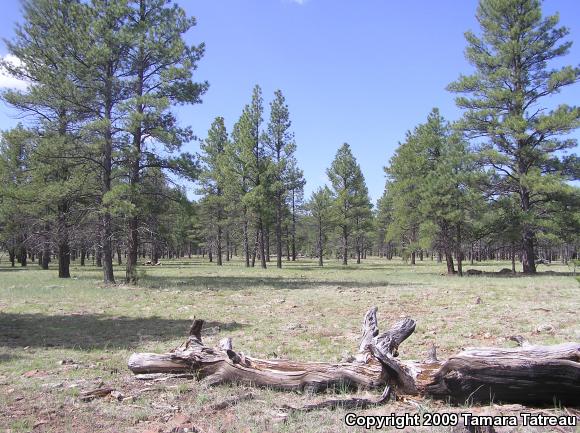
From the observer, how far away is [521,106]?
27.4m

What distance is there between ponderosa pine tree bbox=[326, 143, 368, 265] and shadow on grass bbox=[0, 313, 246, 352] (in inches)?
1554

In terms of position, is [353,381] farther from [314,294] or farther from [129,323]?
[314,294]

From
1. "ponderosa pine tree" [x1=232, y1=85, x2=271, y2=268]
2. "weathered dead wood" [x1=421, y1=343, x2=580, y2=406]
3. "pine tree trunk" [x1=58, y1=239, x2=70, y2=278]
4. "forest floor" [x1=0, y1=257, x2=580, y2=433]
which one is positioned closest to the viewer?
"weathered dead wood" [x1=421, y1=343, x2=580, y2=406]

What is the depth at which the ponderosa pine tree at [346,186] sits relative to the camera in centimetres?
5038

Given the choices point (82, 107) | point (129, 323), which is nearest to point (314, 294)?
point (129, 323)

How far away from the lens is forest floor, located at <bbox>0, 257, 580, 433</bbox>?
16.3ft

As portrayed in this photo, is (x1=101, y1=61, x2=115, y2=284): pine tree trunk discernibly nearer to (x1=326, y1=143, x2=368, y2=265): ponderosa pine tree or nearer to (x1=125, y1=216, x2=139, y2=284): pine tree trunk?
(x1=125, y1=216, x2=139, y2=284): pine tree trunk

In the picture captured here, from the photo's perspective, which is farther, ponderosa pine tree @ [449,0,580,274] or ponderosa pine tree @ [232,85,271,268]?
ponderosa pine tree @ [232,85,271,268]

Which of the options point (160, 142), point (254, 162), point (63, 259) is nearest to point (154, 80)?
point (160, 142)

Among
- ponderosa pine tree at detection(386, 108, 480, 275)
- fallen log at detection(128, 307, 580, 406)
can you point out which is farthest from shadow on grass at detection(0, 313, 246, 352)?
ponderosa pine tree at detection(386, 108, 480, 275)

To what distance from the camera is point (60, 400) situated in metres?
5.61

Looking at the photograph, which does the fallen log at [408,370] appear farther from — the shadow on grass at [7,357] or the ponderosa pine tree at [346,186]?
the ponderosa pine tree at [346,186]

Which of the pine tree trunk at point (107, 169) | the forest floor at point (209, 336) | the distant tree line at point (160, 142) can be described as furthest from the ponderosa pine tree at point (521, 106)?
the pine tree trunk at point (107, 169)

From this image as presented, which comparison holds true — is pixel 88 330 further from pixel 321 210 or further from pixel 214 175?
pixel 321 210
